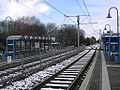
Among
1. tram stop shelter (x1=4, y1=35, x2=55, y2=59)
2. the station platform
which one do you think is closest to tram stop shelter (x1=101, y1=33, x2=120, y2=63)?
tram stop shelter (x1=4, y1=35, x2=55, y2=59)

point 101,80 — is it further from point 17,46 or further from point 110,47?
point 17,46

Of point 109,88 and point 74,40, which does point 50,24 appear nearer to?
point 74,40

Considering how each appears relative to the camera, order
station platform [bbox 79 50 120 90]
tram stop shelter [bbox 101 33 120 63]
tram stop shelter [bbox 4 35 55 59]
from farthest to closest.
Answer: tram stop shelter [bbox 4 35 55 59], tram stop shelter [bbox 101 33 120 63], station platform [bbox 79 50 120 90]

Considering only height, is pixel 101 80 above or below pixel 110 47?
below

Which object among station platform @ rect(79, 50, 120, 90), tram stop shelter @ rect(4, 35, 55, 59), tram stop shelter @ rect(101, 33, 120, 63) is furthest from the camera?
tram stop shelter @ rect(4, 35, 55, 59)

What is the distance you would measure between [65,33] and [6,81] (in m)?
71.6

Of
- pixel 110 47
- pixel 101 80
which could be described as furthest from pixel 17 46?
pixel 101 80

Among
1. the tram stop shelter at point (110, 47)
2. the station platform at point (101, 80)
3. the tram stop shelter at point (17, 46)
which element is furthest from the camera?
the tram stop shelter at point (17, 46)

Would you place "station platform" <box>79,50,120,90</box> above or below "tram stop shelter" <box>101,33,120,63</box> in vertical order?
below

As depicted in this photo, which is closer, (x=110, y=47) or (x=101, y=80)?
(x=101, y=80)

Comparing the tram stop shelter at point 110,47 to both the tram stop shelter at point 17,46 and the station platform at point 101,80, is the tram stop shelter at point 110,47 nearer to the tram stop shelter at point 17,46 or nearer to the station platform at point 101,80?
the tram stop shelter at point 17,46

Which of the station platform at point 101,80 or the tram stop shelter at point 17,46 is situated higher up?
the tram stop shelter at point 17,46

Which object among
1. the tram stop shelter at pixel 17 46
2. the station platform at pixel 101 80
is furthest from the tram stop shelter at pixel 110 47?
the station platform at pixel 101 80

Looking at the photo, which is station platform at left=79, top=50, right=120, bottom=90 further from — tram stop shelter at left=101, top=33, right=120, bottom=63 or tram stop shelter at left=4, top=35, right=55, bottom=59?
tram stop shelter at left=4, top=35, right=55, bottom=59
